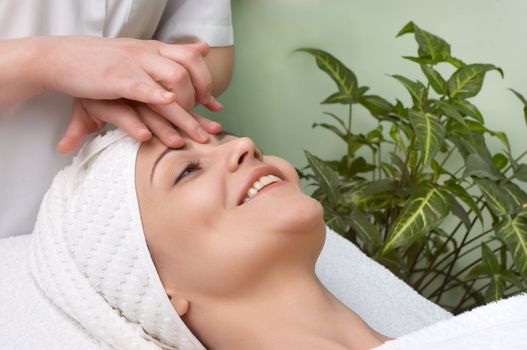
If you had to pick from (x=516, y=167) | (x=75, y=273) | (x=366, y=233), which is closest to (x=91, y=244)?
(x=75, y=273)

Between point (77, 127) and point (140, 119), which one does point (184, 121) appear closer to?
point (140, 119)

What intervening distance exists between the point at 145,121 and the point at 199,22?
1.43 ft

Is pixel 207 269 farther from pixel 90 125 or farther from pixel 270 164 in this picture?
pixel 90 125

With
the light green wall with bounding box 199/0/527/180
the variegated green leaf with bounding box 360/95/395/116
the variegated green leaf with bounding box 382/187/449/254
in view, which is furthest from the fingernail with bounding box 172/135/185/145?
the light green wall with bounding box 199/0/527/180

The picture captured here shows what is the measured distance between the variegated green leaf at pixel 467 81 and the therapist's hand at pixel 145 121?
61 cm

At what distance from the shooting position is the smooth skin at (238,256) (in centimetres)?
101

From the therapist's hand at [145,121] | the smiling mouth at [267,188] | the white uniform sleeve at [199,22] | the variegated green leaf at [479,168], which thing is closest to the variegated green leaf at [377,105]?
the variegated green leaf at [479,168]

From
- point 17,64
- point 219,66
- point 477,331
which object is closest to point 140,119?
point 17,64

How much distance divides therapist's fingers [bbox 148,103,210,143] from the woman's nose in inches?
2.4

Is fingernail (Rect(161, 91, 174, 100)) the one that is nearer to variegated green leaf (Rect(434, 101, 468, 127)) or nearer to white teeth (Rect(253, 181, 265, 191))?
white teeth (Rect(253, 181, 265, 191))

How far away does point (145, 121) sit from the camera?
1172mm

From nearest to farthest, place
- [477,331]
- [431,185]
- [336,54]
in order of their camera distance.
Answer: [477,331] → [431,185] → [336,54]

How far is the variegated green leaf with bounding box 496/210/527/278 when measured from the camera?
138cm

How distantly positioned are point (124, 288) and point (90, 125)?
0.36 metres
